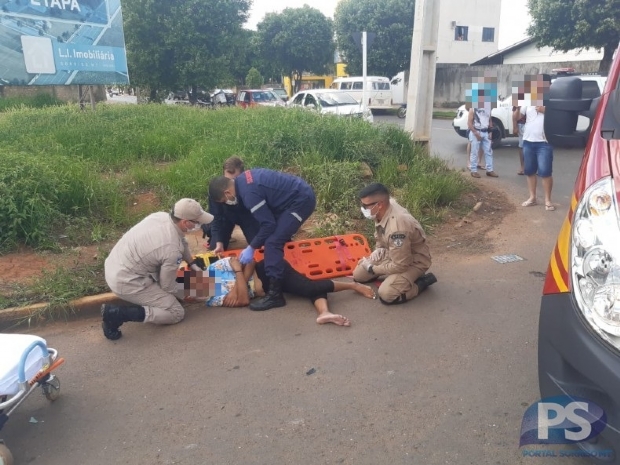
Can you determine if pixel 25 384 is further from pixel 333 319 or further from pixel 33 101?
pixel 33 101

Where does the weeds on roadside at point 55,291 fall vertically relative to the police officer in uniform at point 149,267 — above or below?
below

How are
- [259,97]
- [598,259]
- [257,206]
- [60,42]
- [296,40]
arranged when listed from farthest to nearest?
1. [296,40]
2. [259,97]
3. [60,42]
4. [257,206]
5. [598,259]

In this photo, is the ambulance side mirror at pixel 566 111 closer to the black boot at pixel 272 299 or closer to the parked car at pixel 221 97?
the black boot at pixel 272 299

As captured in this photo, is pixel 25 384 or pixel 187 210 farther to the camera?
pixel 187 210

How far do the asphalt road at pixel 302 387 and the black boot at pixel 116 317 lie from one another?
0.09 metres

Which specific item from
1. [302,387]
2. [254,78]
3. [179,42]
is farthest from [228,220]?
[254,78]

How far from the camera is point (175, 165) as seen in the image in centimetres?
734

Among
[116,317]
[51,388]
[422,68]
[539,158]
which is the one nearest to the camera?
[51,388]

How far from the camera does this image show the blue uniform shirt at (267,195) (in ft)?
13.5

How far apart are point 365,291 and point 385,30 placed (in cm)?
2719

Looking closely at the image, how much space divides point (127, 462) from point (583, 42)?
2071 centimetres

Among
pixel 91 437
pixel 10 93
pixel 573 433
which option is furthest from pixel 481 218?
pixel 10 93

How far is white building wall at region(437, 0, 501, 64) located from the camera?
3406 cm

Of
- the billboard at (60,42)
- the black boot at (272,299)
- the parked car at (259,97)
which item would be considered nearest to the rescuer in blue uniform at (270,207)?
the black boot at (272,299)
